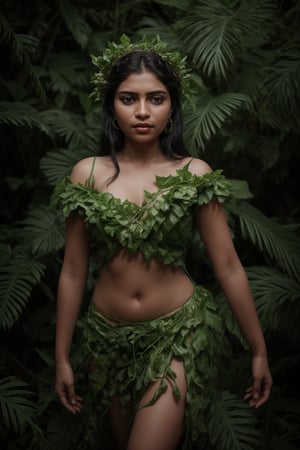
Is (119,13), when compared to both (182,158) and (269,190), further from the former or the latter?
(182,158)

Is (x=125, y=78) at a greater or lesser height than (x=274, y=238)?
greater

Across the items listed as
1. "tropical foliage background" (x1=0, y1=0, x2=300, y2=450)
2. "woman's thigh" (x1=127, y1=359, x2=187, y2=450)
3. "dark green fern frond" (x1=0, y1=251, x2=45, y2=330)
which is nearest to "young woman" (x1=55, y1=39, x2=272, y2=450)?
"woman's thigh" (x1=127, y1=359, x2=187, y2=450)

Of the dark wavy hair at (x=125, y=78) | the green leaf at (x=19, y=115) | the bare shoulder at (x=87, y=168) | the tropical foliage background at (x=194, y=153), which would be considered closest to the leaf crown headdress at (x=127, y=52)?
the dark wavy hair at (x=125, y=78)

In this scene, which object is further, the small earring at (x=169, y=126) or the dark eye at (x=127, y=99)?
the small earring at (x=169, y=126)

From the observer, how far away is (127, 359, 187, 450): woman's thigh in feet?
5.78

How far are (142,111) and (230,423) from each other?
4.94 feet

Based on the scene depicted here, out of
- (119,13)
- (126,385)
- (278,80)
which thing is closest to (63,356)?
(126,385)

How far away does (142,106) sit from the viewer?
1.86 m

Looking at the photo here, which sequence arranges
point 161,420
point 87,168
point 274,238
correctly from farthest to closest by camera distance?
point 274,238 < point 87,168 < point 161,420

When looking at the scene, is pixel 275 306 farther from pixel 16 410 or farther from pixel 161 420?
pixel 16 410

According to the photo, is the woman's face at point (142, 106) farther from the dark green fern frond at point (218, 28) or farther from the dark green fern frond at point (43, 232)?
the dark green fern frond at point (43, 232)

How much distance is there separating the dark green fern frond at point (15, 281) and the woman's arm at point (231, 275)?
1.05 metres

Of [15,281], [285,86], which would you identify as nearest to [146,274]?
[15,281]

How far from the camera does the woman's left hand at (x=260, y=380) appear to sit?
6.50 feet
